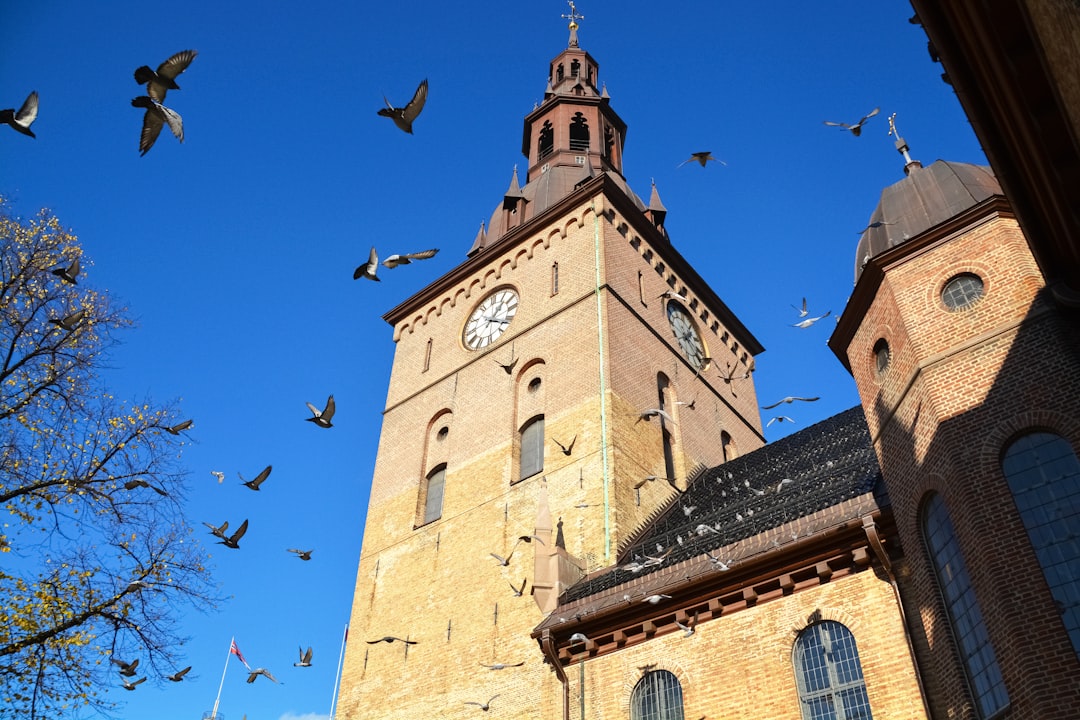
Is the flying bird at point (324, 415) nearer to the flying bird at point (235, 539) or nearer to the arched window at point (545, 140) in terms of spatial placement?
the flying bird at point (235, 539)

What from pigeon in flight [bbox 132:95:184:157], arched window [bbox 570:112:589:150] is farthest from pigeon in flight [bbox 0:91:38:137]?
arched window [bbox 570:112:589:150]

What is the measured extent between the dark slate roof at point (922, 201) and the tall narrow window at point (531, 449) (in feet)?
33.2

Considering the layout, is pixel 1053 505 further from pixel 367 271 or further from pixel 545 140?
pixel 545 140

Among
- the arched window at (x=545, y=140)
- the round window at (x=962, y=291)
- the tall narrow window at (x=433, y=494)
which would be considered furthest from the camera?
the arched window at (x=545, y=140)

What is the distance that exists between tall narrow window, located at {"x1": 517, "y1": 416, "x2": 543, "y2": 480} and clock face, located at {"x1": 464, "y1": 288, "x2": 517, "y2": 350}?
405 centimetres

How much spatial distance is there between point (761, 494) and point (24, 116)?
13565mm

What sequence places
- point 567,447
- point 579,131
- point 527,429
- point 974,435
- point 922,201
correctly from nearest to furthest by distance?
point 974,435, point 922,201, point 567,447, point 527,429, point 579,131

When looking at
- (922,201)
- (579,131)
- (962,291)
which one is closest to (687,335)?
(579,131)

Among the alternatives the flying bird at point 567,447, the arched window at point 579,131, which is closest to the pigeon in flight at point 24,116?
the flying bird at point 567,447

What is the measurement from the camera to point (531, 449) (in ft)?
72.3

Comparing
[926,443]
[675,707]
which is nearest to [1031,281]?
[926,443]

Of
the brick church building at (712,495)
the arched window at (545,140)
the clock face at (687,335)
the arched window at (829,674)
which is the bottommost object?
the arched window at (829,674)

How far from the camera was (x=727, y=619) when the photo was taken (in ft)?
43.6

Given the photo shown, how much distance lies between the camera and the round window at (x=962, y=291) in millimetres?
11773
